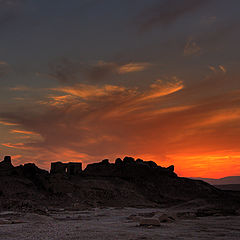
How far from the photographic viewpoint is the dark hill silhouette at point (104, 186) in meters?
48.7

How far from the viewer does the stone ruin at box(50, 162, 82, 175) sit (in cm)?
5884

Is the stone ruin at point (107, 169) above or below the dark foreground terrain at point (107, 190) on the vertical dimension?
above

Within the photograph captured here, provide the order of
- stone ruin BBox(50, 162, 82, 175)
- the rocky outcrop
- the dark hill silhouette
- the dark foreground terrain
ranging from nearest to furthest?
the dark foreground terrain
the dark hill silhouette
stone ruin BBox(50, 162, 82, 175)
the rocky outcrop

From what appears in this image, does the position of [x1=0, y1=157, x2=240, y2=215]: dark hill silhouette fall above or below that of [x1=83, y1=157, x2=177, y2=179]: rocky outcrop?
below

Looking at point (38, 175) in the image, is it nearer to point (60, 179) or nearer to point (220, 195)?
point (60, 179)

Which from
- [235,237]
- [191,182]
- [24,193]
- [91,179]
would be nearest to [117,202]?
[91,179]

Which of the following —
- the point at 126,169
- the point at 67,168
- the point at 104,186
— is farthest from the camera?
the point at 126,169

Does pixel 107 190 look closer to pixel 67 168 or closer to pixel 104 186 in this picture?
pixel 104 186

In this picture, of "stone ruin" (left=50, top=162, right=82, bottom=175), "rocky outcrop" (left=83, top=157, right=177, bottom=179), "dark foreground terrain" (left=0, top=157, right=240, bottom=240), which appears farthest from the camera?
"rocky outcrop" (left=83, top=157, right=177, bottom=179)

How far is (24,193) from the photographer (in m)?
49.2

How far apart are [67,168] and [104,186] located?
9.95 m

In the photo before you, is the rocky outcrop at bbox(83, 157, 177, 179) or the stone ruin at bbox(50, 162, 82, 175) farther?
the rocky outcrop at bbox(83, 157, 177, 179)

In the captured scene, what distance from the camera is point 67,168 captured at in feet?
207

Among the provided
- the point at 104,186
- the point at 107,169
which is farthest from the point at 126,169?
the point at 104,186
